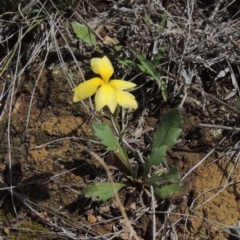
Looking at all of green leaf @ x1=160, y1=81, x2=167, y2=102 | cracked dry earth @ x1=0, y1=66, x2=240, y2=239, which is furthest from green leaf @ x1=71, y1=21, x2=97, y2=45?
green leaf @ x1=160, y1=81, x2=167, y2=102

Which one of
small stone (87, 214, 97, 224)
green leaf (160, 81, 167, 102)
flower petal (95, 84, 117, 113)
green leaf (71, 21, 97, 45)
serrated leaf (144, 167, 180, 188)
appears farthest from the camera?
green leaf (71, 21, 97, 45)

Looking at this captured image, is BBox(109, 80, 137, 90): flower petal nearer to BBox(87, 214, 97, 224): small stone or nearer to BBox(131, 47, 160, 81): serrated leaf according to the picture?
BBox(131, 47, 160, 81): serrated leaf

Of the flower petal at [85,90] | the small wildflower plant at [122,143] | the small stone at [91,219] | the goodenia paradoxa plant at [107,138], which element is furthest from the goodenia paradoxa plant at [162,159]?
the flower petal at [85,90]

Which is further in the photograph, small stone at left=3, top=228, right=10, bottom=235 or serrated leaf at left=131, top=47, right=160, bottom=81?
serrated leaf at left=131, top=47, right=160, bottom=81

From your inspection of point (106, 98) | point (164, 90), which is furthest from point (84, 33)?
point (106, 98)

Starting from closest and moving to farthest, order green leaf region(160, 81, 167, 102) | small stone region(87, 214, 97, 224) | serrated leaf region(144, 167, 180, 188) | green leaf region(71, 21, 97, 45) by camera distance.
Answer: serrated leaf region(144, 167, 180, 188)
small stone region(87, 214, 97, 224)
green leaf region(160, 81, 167, 102)
green leaf region(71, 21, 97, 45)

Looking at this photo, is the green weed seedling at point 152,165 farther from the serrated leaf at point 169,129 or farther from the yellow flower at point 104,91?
the yellow flower at point 104,91
